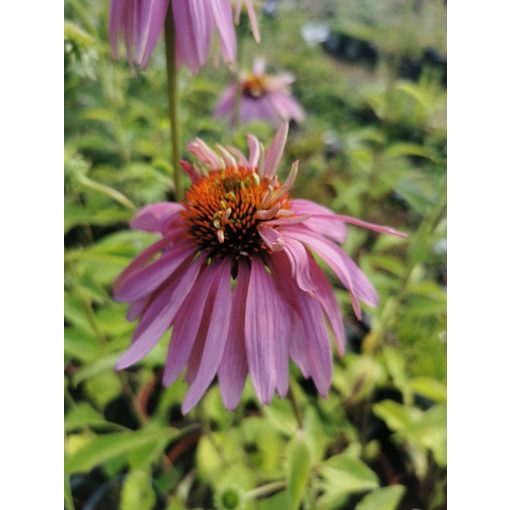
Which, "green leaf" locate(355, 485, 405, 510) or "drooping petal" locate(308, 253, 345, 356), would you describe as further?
"green leaf" locate(355, 485, 405, 510)

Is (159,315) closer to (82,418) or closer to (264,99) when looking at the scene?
(82,418)

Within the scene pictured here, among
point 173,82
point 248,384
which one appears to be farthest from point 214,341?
point 248,384

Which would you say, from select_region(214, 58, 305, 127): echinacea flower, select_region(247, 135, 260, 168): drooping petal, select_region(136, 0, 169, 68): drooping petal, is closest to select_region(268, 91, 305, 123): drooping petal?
select_region(214, 58, 305, 127): echinacea flower

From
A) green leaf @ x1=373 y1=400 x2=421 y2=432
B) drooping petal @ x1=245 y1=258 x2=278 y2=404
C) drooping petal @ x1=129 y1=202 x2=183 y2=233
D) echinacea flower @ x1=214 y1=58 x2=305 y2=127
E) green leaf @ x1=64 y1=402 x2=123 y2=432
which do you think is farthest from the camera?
echinacea flower @ x1=214 y1=58 x2=305 y2=127

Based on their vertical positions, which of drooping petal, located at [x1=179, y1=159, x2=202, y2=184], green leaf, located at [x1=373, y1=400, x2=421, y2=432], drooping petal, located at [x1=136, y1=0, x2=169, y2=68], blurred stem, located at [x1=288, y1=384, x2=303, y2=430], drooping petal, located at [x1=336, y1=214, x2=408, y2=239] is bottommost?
green leaf, located at [x1=373, y1=400, x2=421, y2=432]

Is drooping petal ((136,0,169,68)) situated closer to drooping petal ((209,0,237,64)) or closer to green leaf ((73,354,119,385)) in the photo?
drooping petal ((209,0,237,64))

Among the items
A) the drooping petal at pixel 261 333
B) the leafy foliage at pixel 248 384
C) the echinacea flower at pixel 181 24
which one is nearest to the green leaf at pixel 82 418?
the leafy foliage at pixel 248 384

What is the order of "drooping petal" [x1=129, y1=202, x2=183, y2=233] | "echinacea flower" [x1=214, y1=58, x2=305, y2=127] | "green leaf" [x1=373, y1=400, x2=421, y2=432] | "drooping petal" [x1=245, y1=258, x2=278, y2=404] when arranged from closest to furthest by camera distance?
1. "drooping petal" [x1=245, y1=258, x2=278, y2=404]
2. "drooping petal" [x1=129, y1=202, x2=183, y2=233]
3. "green leaf" [x1=373, y1=400, x2=421, y2=432]
4. "echinacea flower" [x1=214, y1=58, x2=305, y2=127]

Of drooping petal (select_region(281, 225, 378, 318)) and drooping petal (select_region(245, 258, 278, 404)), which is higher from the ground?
drooping petal (select_region(281, 225, 378, 318))
